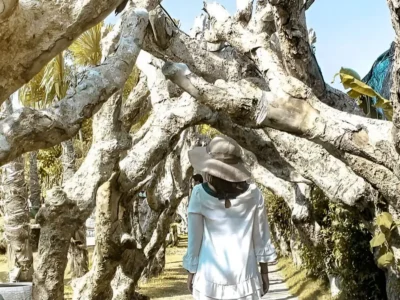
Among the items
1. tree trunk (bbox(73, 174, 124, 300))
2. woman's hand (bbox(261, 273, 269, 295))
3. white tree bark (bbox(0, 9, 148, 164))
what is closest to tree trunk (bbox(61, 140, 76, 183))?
tree trunk (bbox(73, 174, 124, 300))

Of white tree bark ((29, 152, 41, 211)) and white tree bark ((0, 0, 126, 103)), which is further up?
white tree bark ((29, 152, 41, 211))

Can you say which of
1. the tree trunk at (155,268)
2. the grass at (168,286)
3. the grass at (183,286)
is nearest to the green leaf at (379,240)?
the grass at (183,286)

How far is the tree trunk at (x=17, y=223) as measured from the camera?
38.4 ft

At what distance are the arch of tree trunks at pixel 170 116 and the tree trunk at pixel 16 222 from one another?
204 mm

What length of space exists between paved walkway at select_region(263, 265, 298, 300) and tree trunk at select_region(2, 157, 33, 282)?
5.47 m

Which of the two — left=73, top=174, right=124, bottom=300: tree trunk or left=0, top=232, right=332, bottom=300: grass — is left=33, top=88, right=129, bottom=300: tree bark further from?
left=0, top=232, right=332, bottom=300: grass

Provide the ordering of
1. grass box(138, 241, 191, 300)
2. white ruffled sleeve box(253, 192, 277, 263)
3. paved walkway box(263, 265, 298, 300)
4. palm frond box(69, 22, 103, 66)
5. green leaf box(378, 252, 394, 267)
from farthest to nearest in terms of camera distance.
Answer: palm frond box(69, 22, 103, 66) → grass box(138, 241, 191, 300) → paved walkway box(263, 265, 298, 300) → green leaf box(378, 252, 394, 267) → white ruffled sleeve box(253, 192, 277, 263)

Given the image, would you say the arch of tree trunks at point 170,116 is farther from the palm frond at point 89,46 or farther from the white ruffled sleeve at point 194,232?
the palm frond at point 89,46

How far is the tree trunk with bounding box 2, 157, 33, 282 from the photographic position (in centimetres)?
1170

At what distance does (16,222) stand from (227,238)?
7.44 m

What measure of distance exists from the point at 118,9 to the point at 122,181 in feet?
13.2

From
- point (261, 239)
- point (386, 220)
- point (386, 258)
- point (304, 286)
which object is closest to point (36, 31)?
point (261, 239)

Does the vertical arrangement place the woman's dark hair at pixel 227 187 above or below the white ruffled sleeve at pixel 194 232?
above

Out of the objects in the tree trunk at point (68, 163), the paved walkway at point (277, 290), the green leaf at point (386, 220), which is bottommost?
the paved walkway at point (277, 290)
